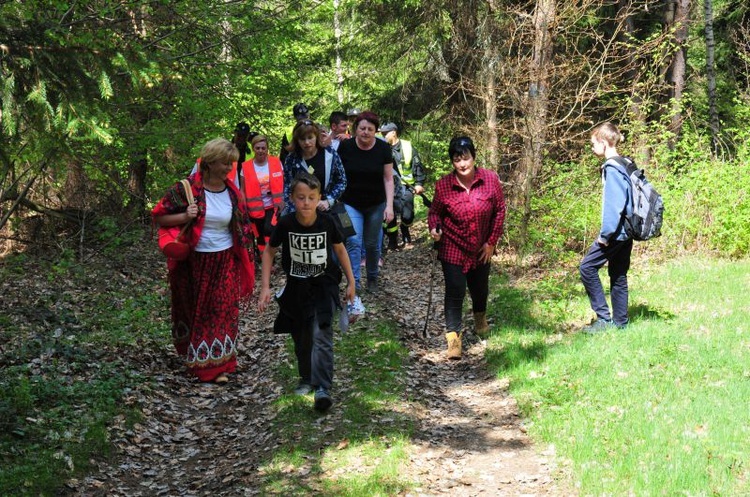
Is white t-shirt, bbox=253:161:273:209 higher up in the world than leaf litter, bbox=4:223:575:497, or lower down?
higher up

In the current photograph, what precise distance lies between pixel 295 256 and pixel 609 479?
3.05 metres

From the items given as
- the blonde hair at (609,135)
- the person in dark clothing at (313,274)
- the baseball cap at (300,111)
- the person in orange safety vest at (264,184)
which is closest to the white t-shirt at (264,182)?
the person in orange safety vest at (264,184)

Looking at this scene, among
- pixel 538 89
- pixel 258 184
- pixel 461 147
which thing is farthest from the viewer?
pixel 538 89

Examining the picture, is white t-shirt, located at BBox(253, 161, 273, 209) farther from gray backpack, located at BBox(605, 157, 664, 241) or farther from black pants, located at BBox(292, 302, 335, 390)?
gray backpack, located at BBox(605, 157, 664, 241)

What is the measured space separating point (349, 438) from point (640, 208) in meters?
3.85

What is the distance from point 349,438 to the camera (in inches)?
228

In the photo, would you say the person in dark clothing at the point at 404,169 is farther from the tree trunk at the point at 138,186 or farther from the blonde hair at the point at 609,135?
the blonde hair at the point at 609,135

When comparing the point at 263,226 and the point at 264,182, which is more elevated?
the point at 264,182

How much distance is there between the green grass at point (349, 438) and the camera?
509 centimetres

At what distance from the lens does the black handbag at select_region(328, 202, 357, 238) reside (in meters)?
6.55

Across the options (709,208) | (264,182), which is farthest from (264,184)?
(709,208)

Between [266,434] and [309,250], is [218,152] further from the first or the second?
[266,434]

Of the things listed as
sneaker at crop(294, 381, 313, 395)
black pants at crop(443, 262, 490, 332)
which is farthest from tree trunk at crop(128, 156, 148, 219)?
sneaker at crop(294, 381, 313, 395)

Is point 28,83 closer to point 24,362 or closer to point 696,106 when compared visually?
point 24,362
